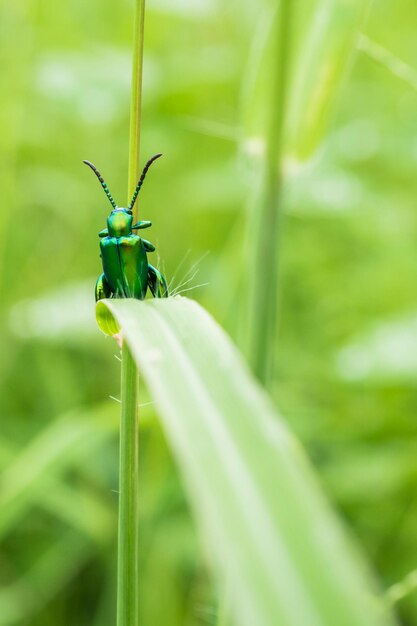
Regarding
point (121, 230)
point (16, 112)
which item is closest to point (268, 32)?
point (121, 230)

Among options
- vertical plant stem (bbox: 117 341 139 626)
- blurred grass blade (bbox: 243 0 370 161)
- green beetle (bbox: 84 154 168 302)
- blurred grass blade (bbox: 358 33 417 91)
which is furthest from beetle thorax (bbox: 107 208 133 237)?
blurred grass blade (bbox: 358 33 417 91)

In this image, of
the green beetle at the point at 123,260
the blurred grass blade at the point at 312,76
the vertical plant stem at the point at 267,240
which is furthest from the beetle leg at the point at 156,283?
the blurred grass blade at the point at 312,76

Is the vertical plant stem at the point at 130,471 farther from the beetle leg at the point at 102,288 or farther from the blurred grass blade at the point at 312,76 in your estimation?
the blurred grass blade at the point at 312,76

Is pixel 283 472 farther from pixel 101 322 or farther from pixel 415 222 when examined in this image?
pixel 415 222

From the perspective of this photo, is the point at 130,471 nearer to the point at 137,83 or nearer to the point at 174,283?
the point at 137,83

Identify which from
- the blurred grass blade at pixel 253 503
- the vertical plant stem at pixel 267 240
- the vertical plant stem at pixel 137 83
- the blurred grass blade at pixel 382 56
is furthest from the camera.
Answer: the blurred grass blade at pixel 382 56

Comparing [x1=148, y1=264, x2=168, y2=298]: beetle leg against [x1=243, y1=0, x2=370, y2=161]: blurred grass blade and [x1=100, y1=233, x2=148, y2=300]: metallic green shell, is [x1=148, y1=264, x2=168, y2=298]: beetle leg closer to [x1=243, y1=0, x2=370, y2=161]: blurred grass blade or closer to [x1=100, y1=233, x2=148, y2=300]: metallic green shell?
[x1=100, y1=233, x2=148, y2=300]: metallic green shell
